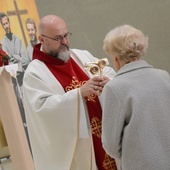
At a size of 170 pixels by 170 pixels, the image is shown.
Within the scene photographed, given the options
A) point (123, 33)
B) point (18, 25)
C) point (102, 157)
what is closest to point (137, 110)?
point (123, 33)

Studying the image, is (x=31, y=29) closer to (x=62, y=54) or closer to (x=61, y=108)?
(x=62, y=54)

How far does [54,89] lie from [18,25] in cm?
279

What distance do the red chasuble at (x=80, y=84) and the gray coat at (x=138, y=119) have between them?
91 centimetres

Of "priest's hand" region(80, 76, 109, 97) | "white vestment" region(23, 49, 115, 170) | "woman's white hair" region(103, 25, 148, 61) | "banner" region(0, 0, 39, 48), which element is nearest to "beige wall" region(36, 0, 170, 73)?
"banner" region(0, 0, 39, 48)

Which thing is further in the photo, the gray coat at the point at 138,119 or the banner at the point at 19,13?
the banner at the point at 19,13

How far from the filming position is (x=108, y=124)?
2.14m

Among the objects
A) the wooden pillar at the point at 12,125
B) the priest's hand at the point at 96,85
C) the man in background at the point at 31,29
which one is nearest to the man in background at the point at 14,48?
the man in background at the point at 31,29

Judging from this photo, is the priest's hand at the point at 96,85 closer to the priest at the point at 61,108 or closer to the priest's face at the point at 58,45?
the priest at the point at 61,108

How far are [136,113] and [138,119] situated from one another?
0.04m

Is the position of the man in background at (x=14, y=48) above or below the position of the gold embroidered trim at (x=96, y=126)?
above

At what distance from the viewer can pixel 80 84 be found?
10.5 feet

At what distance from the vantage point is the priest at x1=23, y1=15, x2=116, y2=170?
9.50 ft

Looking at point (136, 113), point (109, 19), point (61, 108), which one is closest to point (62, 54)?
point (61, 108)

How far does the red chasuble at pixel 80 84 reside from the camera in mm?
3084
